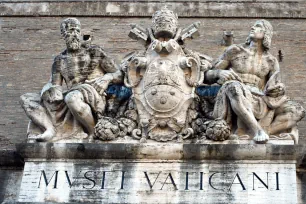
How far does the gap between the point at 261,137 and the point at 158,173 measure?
1.56 metres

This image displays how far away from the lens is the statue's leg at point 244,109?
494 inches

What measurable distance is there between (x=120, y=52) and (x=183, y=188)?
6.27 meters

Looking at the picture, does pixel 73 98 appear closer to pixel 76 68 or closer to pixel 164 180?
pixel 76 68

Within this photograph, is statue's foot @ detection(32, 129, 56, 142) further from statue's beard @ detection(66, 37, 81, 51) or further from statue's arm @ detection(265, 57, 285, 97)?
statue's arm @ detection(265, 57, 285, 97)

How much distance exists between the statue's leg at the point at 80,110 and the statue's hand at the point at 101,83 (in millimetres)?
425

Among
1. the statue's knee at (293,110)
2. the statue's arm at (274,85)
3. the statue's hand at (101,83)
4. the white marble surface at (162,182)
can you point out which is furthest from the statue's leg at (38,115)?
the statue's knee at (293,110)

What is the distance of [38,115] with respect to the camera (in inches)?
520

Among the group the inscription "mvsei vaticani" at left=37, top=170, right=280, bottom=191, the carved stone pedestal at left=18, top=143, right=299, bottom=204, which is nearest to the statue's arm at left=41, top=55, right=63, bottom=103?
the carved stone pedestal at left=18, top=143, right=299, bottom=204

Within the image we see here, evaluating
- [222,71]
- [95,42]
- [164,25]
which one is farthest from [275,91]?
[95,42]

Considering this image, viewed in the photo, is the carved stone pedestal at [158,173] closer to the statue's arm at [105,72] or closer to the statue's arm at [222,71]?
the statue's arm at [105,72]

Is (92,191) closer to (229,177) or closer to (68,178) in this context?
(68,178)

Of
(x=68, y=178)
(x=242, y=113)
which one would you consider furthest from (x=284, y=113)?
(x=68, y=178)

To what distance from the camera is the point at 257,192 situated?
1198cm

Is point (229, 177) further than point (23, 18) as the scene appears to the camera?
No
